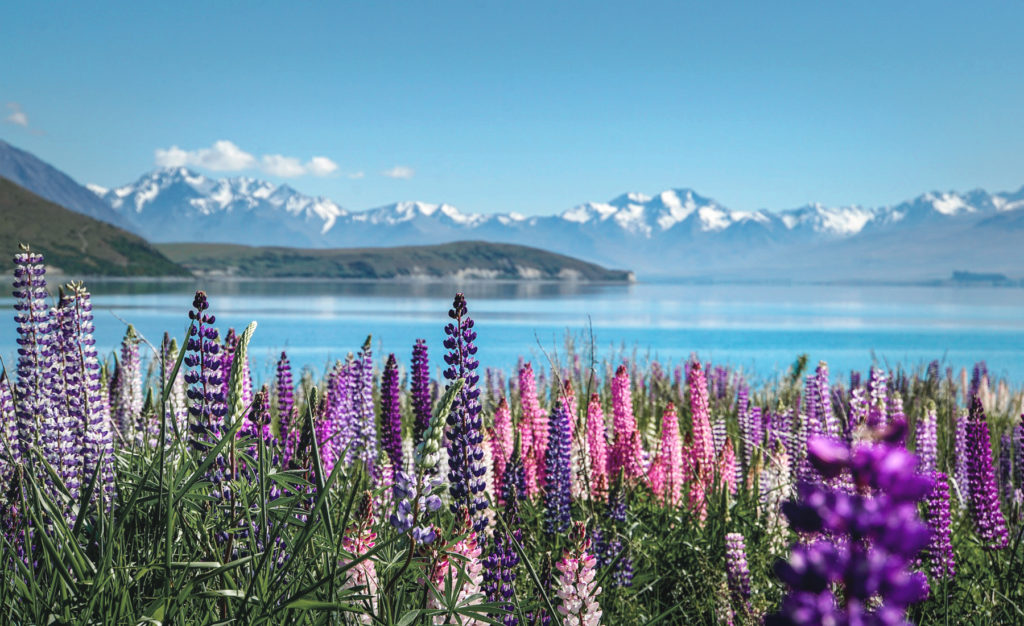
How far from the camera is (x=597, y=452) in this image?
8.05m

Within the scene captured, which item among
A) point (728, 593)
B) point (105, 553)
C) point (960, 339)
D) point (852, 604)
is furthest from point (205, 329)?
point (960, 339)

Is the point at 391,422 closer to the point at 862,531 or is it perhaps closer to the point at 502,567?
the point at 502,567

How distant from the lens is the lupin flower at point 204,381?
363 centimetres

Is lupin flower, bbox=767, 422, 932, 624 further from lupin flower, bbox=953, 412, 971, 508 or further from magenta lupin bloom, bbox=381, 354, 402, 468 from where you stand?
lupin flower, bbox=953, 412, 971, 508

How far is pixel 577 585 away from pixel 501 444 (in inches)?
155

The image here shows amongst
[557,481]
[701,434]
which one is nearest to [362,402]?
[557,481]

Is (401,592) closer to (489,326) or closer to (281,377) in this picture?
(281,377)

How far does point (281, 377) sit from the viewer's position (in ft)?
25.6

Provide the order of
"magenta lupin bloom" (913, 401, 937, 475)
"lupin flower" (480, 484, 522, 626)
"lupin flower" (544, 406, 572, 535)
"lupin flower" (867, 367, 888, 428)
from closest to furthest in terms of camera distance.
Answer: "lupin flower" (480, 484, 522, 626) < "lupin flower" (544, 406, 572, 535) < "lupin flower" (867, 367, 888, 428) < "magenta lupin bloom" (913, 401, 937, 475)

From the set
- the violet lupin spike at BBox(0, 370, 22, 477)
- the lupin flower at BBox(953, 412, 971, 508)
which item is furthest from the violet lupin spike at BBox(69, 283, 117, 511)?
the lupin flower at BBox(953, 412, 971, 508)

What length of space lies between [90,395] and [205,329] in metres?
1.98

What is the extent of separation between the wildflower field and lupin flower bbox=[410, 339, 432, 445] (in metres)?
0.05

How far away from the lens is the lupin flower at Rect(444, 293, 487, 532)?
3.76m

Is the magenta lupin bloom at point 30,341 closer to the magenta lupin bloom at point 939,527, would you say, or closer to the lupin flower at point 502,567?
the lupin flower at point 502,567
